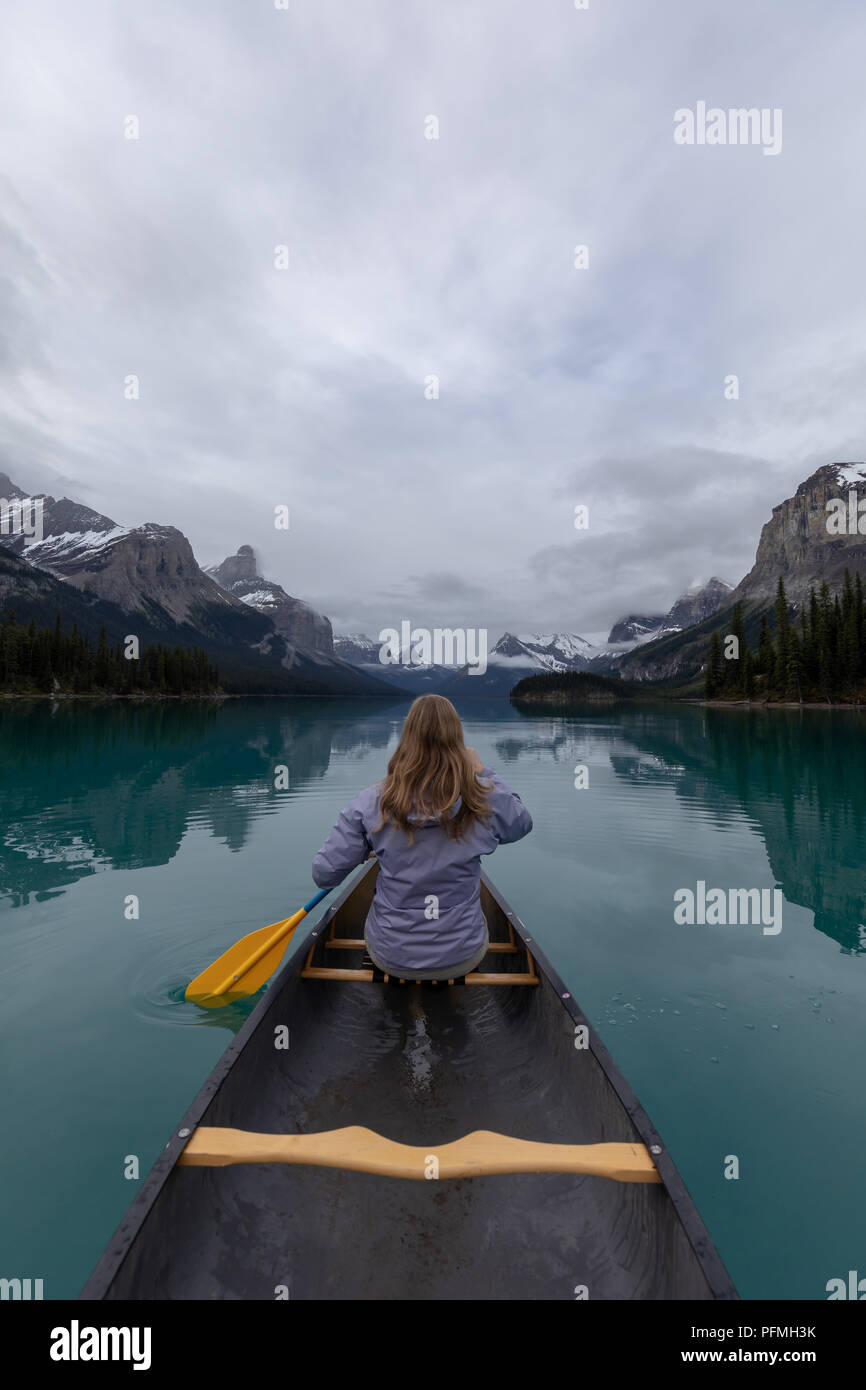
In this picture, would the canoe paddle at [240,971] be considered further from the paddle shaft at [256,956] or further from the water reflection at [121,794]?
the water reflection at [121,794]

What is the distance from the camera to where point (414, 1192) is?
427 centimetres

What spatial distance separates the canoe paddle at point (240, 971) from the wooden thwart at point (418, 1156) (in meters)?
4.75

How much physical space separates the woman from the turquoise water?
3.09 m

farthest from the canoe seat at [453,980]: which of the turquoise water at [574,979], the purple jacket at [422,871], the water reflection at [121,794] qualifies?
the water reflection at [121,794]

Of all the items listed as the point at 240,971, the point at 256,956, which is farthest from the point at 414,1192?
the point at 240,971

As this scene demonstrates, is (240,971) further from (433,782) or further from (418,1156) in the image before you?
(418,1156)

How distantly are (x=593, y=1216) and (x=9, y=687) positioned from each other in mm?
131988

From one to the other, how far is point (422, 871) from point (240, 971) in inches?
181

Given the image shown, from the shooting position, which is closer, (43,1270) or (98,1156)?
(43,1270)

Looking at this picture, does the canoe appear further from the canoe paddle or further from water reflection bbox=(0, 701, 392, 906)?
water reflection bbox=(0, 701, 392, 906)

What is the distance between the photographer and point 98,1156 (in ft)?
19.5
